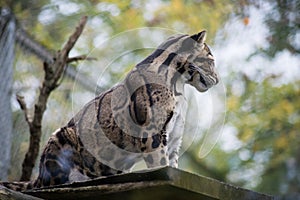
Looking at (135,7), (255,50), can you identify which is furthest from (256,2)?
(135,7)

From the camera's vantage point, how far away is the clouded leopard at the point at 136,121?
3004mm

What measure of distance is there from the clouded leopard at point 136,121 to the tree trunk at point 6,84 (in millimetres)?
1883

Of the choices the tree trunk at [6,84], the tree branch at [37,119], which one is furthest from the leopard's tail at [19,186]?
the tree trunk at [6,84]

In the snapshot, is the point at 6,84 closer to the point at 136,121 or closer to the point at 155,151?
the point at 136,121

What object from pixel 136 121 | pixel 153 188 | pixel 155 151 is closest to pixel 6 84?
pixel 136 121

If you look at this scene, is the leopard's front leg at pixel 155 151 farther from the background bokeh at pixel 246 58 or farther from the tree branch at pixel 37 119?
the background bokeh at pixel 246 58

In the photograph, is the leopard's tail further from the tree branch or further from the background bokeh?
the background bokeh

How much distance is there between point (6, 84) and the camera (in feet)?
17.4

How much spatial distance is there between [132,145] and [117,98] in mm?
277

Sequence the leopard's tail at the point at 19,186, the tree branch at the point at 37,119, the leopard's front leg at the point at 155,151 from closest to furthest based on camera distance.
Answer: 1. the leopard's front leg at the point at 155,151
2. the leopard's tail at the point at 19,186
3. the tree branch at the point at 37,119

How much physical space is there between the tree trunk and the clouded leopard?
1.88 meters

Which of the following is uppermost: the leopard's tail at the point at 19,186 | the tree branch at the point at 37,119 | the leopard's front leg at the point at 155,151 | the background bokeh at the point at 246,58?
the background bokeh at the point at 246,58

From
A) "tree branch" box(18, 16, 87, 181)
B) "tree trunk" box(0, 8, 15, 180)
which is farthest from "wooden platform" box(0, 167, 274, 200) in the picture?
"tree trunk" box(0, 8, 15, 180)

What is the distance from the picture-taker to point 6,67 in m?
5.30
